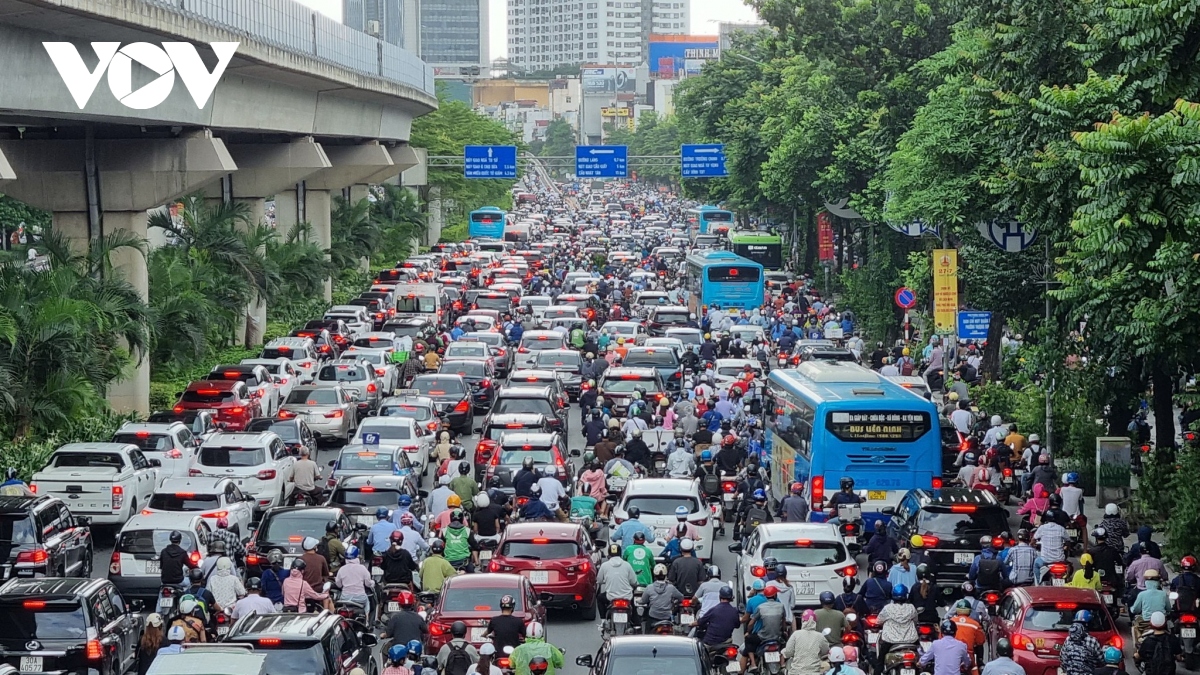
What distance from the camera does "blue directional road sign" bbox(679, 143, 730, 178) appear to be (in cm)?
8806

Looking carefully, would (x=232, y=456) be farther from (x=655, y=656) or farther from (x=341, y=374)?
(x=655, y=656)

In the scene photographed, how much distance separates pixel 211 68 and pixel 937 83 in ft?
58.4

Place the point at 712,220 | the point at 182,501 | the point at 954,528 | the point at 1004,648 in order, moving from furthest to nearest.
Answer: the point at 712,220
the point at 182,501
the point at 954,528
the point at 1004,648

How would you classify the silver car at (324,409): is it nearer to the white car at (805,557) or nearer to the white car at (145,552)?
the white car at (145,552)

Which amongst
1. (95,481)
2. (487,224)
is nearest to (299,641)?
(95,481)

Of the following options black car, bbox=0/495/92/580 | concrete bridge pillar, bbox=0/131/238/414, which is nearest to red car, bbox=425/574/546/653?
black car, bbox=0/495/92/580

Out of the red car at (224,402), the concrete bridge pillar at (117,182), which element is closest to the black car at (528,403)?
the red car at (224,402)

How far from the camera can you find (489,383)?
140ft

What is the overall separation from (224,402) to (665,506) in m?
13.7

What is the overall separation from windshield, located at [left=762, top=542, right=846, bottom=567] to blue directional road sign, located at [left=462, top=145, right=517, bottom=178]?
66.4 meters

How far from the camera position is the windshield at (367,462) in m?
28.6

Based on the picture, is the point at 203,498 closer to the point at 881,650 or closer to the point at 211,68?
the point at 881,650

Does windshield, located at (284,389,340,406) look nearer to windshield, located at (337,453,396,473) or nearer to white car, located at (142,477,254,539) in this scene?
windshield, located at (337,453,396,473)

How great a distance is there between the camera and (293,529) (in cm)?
2252
